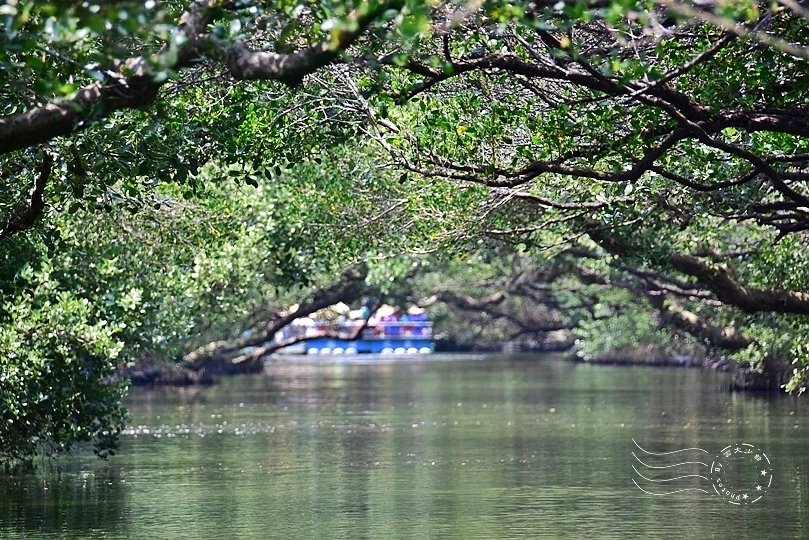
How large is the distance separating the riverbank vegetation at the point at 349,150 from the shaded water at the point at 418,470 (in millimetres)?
1963

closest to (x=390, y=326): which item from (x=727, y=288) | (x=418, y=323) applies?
(x=418, y=323)

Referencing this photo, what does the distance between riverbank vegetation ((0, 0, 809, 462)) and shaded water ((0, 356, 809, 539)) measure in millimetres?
1963

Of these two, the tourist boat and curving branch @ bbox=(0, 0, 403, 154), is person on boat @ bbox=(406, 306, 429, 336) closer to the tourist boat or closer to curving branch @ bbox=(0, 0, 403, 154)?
the tourist boat

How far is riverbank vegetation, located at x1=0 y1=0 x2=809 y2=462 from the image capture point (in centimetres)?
956

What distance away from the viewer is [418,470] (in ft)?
83.1

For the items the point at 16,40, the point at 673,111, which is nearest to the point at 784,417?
the point at 673,111

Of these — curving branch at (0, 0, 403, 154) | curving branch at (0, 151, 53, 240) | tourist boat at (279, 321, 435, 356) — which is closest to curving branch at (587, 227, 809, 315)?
curving branch at (0, 151, 53, 240)

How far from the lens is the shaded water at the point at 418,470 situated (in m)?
18.8

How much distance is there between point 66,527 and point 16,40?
11403 millimetres

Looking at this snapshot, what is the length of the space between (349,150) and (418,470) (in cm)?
606

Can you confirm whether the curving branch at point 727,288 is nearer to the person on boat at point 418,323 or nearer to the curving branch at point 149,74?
the curving branch at point 149,74

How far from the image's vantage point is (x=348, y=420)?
3800 centimetres

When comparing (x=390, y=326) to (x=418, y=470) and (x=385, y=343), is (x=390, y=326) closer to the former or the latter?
(x=385, y=343)

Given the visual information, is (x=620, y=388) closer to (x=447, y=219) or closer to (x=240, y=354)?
(x=240, y=354)
